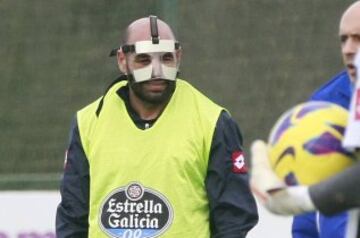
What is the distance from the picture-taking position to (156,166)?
4883 millimetres

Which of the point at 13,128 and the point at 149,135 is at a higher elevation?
the point at 13,128

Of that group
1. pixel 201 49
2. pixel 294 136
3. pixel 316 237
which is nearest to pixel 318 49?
pixel 201 49

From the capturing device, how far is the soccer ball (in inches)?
131

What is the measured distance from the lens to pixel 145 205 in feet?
16.1

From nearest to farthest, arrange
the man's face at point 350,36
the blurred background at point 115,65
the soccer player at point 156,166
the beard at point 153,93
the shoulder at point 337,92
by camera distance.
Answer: the man's face at point 350,36, the shoulder at point 337,92, the soccer player at point 156,166, the beard at point 153,93, the blurred background at point 115,65

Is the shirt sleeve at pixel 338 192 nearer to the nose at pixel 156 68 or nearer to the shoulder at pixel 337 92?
the shoulder at pixel 337 92

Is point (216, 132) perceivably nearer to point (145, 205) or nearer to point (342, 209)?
point (145, 205)

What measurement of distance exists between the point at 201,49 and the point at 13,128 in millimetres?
1196

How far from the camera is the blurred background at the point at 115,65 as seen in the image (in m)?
7.14

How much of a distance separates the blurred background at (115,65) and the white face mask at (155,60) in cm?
199

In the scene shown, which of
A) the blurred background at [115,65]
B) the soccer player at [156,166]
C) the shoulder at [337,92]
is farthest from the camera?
the blurred background at [115,65]

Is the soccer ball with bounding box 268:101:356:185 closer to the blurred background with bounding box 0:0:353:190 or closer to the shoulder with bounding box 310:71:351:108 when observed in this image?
the shoulder with bounding box 310:71:351:108

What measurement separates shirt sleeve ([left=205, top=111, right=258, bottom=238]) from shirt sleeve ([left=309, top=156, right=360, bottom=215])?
5.28ft

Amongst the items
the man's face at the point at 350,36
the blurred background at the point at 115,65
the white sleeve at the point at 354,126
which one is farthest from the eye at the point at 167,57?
the blurred background at the point at 115,65
